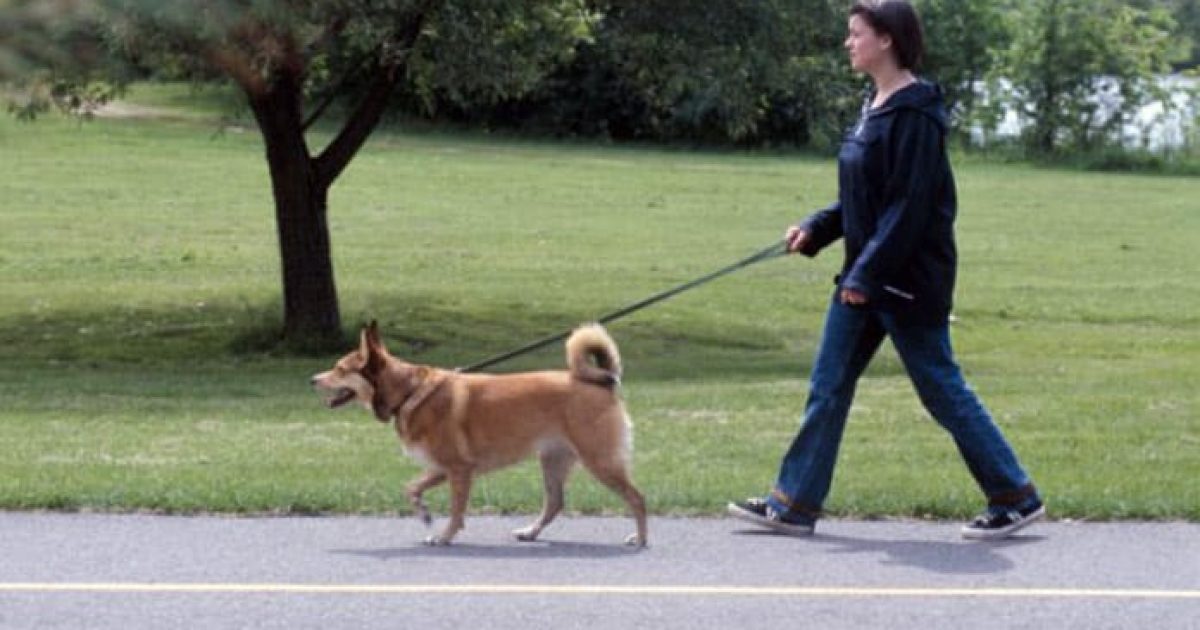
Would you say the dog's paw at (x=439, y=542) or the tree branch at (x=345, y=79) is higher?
the tree branch at (x=345, y=79)

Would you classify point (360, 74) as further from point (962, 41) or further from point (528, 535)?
point (962, 41)

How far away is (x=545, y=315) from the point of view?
23031 millimetres

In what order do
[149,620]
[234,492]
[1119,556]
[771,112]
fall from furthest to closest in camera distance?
[771,112] < [234,492] < [1119,556] < [149,620]

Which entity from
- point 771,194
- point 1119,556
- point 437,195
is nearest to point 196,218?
point 437,195

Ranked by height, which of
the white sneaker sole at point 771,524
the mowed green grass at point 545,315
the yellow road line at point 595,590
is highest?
the yellow road line at point 595,590

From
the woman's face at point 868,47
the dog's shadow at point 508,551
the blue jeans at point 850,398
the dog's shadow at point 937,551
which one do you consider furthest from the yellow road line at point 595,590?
the woman's face at point 868,47

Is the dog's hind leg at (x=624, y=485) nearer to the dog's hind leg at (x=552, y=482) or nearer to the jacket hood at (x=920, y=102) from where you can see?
the dog's hind leg at (x=552, y=482)

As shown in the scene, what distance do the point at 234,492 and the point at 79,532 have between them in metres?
0.98

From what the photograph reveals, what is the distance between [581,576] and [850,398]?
1.51 metres

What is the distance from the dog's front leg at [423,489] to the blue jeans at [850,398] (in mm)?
1325

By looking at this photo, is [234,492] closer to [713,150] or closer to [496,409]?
[496,409]

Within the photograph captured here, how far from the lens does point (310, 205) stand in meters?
19.9

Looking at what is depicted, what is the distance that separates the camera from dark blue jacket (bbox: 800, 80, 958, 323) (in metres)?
8.48

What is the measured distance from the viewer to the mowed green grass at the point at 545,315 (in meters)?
10.7
